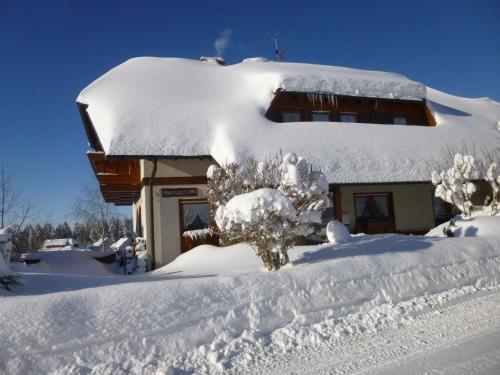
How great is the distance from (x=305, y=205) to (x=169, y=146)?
4.91m

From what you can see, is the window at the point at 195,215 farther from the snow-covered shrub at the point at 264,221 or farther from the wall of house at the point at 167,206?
the snow-covered shrub at the point at 264,221

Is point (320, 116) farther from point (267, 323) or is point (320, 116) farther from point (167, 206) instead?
point (267, 323)

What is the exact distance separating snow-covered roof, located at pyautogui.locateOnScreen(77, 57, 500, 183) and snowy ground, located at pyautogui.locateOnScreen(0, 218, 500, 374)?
4964mm

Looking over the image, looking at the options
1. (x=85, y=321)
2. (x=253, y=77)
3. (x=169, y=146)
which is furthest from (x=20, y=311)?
(x=253, y=77)

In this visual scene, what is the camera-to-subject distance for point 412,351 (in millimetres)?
4203

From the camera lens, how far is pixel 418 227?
1441 centimetres

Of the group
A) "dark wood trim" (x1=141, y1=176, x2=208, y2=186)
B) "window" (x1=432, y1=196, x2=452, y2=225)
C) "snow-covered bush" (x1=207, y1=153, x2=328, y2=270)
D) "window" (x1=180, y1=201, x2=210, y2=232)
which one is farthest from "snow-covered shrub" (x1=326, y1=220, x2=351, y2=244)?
"window" (x1=432, y1=196, x2=452, y2=225)

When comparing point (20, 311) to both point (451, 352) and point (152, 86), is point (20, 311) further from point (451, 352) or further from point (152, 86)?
point (152, 86)

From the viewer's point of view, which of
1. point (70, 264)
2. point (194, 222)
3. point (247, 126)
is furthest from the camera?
point (70, 264)

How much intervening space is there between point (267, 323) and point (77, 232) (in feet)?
258

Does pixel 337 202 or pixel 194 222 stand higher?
pixel 337 202

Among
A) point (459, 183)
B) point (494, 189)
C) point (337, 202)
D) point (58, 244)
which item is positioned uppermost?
point (459, 183)

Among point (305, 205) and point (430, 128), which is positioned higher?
point (430, 128)

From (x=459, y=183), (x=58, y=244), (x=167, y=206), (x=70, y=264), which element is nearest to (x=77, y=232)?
(x=58, y=244)
